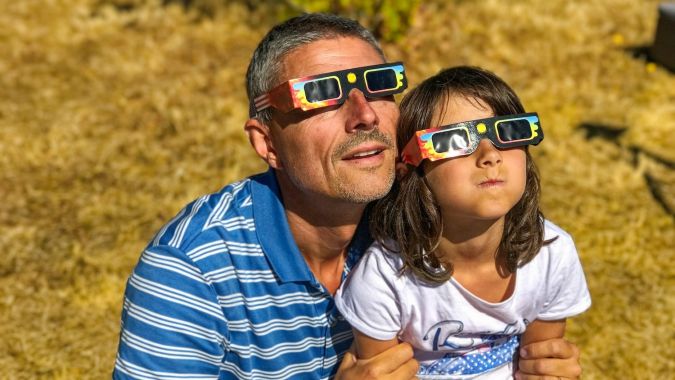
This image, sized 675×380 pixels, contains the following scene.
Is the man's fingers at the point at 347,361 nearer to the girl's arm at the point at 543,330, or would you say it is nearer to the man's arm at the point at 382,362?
the man's arm at the point at 382,362

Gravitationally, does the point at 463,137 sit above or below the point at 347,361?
above

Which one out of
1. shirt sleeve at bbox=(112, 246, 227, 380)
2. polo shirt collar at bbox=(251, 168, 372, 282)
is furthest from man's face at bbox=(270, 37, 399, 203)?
shirt sleeve at bbox=(112, 246, 227, 380)

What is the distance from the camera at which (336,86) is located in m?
2.97

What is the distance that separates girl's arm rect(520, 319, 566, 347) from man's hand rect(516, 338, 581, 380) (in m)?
0.03

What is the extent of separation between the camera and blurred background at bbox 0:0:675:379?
4.88 metres

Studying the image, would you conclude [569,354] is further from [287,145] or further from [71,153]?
[71,153]

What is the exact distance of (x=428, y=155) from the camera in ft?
9.41

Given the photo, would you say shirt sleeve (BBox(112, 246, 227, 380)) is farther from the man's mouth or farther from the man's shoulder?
the man's mouth

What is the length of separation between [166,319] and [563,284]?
1624mm

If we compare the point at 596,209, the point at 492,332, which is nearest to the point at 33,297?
the point at 492,332

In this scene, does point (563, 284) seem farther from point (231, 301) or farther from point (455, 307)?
point (231, 301)


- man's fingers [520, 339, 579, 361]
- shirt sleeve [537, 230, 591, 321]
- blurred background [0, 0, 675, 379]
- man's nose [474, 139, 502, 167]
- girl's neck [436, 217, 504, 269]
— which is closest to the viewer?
man's nose [474, 139, 502, 167]

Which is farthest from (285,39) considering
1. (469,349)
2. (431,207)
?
(469,349)

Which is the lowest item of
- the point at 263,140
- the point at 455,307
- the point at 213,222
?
the point at 455,307
